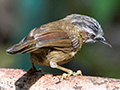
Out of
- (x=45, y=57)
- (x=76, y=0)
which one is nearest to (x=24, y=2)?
(x=76, y=0)

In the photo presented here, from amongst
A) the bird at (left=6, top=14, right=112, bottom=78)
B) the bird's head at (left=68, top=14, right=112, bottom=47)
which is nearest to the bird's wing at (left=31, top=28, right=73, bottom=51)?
the bird at (left=6, top=14, right=112, bottom=78)

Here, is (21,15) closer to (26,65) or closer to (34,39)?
(26,65)

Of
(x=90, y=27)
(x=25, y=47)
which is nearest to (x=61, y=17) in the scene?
(x=90, y=27)

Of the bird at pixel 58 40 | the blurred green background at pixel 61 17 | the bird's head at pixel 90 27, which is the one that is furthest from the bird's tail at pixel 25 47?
the blurred green background at pixel 61 17

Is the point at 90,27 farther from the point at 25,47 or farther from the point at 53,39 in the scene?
the point at 25,47

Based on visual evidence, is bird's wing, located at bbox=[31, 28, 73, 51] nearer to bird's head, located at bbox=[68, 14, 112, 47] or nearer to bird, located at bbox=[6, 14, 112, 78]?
bird, located at bbox=[6, 14, 112, 78]
